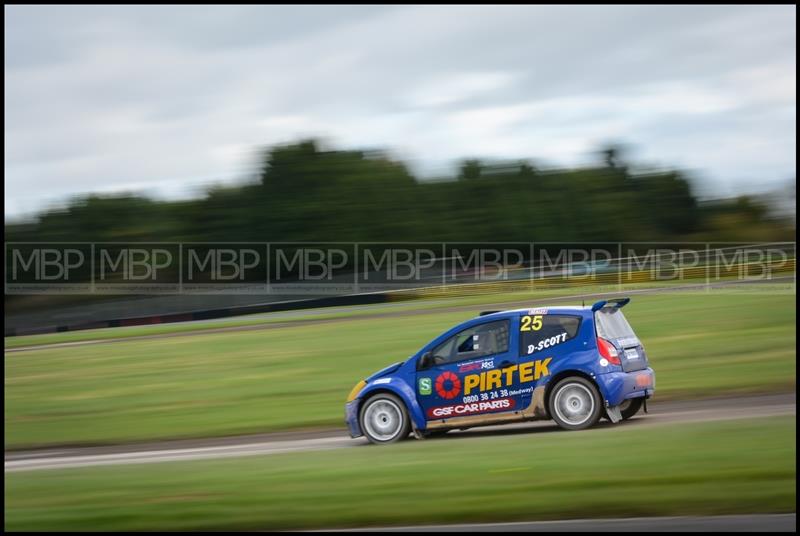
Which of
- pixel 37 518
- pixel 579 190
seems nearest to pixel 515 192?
pixel 579 190

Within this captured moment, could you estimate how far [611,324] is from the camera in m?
11.0

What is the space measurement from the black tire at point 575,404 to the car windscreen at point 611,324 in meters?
0.63

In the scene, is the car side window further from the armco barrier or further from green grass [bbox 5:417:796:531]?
the armco barrier

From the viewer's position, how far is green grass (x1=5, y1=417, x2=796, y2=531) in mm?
7766

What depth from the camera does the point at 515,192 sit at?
149 ft

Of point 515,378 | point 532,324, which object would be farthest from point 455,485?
point 532,324

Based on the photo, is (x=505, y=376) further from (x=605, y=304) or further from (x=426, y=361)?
(x=605, y=304)

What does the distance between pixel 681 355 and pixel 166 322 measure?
1924cm

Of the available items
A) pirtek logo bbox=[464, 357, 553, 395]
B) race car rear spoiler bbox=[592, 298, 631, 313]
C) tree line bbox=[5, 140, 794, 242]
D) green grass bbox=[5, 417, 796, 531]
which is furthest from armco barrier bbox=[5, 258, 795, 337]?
green grass bbox=[5, 417, 796, 531]

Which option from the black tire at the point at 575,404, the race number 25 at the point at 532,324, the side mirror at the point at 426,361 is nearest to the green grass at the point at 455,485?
the black tire at the point at 575,404

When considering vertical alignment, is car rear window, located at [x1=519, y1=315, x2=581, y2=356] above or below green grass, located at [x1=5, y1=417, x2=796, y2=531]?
above

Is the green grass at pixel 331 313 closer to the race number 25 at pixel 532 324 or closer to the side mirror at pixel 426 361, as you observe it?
the side mirror at pixel 426 361

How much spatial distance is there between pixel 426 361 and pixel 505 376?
3.32 ft

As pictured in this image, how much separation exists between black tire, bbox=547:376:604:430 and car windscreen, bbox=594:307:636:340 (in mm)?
633
